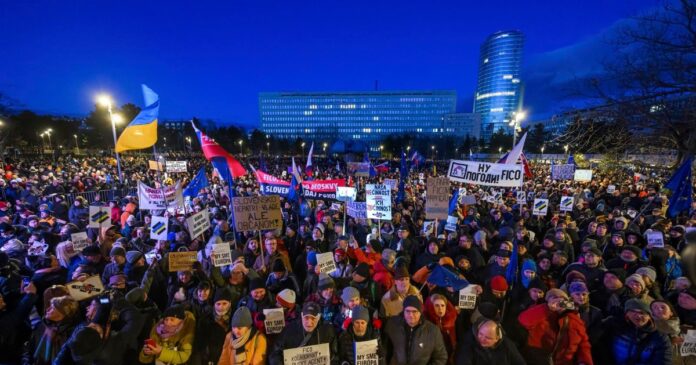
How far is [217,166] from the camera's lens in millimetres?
6512

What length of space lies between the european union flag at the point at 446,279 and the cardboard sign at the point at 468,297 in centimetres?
5

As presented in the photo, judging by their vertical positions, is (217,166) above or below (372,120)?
below

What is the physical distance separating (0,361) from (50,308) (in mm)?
1132

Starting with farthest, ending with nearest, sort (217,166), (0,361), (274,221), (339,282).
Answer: (217,166) < (274,221) < (339,282) < (0,361)

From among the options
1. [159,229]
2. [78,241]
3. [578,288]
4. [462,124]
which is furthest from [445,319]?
[462,124]

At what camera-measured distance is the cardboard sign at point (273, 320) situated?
3.20m

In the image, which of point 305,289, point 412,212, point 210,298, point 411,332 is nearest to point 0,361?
point 210,298

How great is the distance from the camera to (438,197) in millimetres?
6668

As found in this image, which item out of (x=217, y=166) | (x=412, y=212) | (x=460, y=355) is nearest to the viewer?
(x=460, y=355)

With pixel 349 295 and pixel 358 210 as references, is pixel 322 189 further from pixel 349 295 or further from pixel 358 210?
pixel 349 295

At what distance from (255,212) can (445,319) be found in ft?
10.9

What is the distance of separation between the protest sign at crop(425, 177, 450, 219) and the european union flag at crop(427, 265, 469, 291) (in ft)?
9.64

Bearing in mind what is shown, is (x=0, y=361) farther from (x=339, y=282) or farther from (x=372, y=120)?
(x=372, y=120)

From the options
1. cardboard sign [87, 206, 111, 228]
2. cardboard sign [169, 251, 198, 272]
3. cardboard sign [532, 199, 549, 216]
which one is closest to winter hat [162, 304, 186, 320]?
cardboard sign [169, 251, 198, 272]
